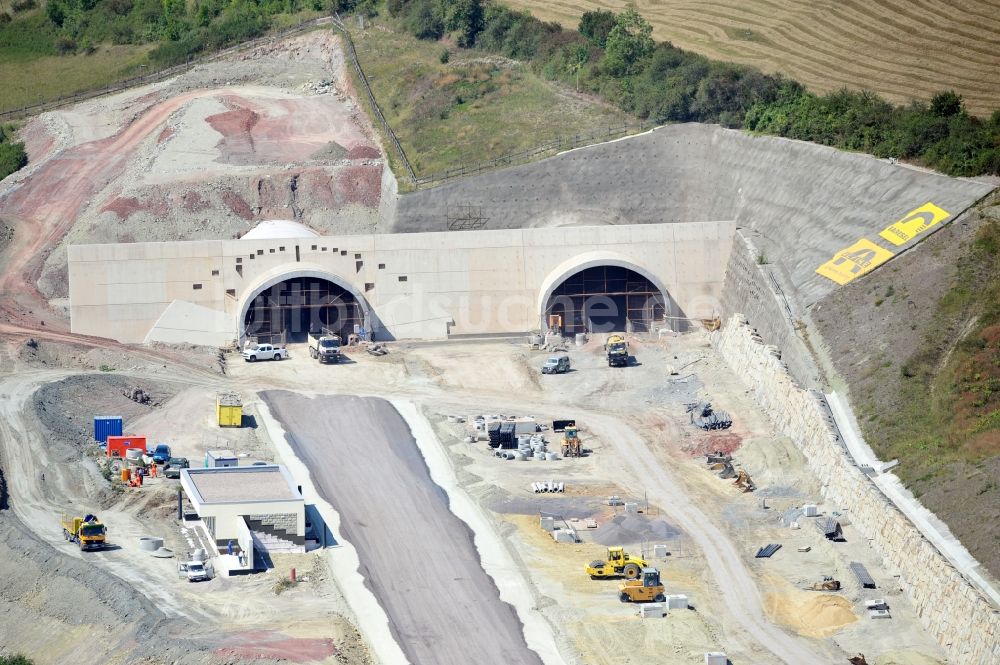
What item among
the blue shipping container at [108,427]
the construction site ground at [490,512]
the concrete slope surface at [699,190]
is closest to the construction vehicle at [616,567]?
the construction site ground at [490,512]

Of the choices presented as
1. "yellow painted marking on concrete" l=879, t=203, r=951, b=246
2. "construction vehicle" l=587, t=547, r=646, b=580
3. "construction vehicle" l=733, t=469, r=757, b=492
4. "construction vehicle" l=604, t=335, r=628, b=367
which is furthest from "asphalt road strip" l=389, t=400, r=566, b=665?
"yellow painted marking on concrete" l=879, t=203, r=951, b=246

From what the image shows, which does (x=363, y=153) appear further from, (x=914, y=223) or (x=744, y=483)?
(x=744, y=483)

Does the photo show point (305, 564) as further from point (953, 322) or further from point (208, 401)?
point (953, 322)

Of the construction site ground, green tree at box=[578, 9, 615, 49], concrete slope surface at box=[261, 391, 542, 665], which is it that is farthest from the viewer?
green tree at box=[578, 9, 615, 49]

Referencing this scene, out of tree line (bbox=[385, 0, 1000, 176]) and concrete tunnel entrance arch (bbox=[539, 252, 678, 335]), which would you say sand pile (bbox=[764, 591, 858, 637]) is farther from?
concrete tunnel entrance arch (bbox=[539, 252, 678, 335])

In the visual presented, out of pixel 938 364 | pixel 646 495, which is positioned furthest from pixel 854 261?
pixel 646 495

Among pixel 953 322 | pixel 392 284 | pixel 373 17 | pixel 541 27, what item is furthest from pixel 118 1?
pixel 953 322
